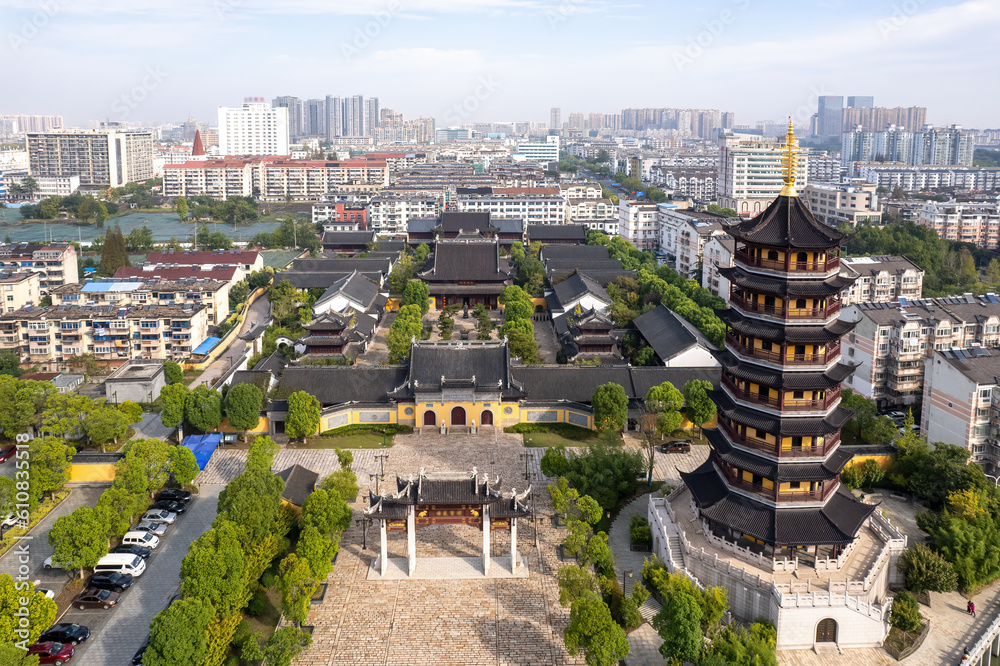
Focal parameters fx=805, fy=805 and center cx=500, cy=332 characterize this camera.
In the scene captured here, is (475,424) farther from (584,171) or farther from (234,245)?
(584,171)

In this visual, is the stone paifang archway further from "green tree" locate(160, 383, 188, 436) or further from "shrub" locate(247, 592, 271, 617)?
"green tree" locate(160, 383, 188, 436)

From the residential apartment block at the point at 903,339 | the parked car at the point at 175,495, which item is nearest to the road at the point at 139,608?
the parked car at the point at 175,495

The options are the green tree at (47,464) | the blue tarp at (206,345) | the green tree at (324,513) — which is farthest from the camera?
the blue tarp at (206,345)

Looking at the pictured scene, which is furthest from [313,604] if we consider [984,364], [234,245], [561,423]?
[234,245]

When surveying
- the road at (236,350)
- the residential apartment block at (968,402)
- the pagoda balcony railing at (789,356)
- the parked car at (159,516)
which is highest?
the pagoda balcony railing at (789,356)

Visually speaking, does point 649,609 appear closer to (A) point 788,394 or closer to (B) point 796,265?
(A) point 788,394

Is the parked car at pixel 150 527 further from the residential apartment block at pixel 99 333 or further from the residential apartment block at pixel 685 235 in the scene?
the residential apartment block at pixel 685 235
